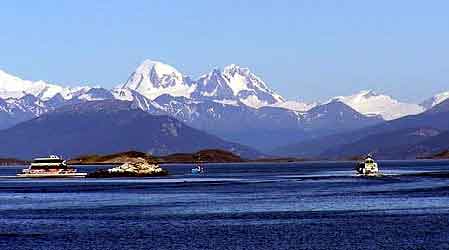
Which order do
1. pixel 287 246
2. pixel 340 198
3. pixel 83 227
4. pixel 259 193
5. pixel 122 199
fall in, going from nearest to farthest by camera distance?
pixel 287 246 → pixel 83 227 → pixel 340 198 → pixel 122 199 → pixel 259 193

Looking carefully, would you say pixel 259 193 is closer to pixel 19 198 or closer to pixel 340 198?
pixel 340 198

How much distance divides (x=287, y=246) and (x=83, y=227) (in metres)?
33.0

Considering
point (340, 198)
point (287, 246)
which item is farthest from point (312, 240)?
point (340, 198)

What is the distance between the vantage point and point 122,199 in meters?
184

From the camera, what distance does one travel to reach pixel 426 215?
13075cm

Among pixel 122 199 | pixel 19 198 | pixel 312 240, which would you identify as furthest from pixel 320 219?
pixel 19 198

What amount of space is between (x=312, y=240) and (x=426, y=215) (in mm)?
29334

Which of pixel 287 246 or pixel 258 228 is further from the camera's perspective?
pixel 258 228

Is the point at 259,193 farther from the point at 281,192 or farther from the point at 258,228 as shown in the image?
the point at 258,228

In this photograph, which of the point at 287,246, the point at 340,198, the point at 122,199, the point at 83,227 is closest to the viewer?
the point at 287,246

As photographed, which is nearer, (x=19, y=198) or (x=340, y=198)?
A: (x=340, y=198)

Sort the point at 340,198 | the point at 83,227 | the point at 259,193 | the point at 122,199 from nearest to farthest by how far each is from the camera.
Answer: the point at 83,227, the point at 340,198, the point at 122,199, the point at 259,193

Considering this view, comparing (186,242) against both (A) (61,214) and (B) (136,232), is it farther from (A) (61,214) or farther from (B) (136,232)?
(A) (61,214)

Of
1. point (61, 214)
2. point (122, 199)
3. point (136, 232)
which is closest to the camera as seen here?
point (136, 232)
